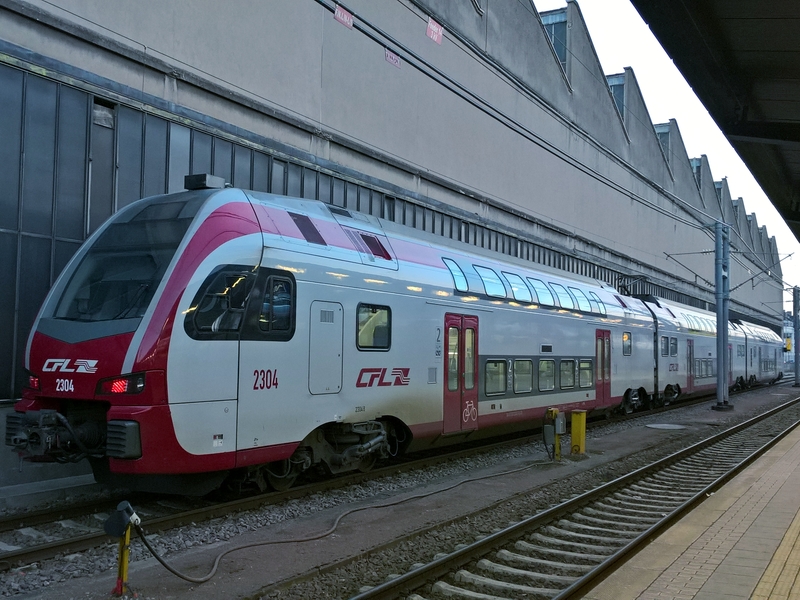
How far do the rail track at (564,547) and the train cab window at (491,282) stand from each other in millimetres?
4103

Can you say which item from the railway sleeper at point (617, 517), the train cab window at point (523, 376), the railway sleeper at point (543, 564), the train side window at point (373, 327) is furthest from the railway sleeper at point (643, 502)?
the train cab window at point (523, 376)

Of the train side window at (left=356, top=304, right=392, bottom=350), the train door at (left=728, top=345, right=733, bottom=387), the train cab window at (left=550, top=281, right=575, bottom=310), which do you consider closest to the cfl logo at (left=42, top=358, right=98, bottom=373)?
the train side window at (left=356, top=304, right=392, bottom=350)

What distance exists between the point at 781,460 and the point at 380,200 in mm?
11228

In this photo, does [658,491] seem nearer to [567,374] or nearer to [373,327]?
[373,327]

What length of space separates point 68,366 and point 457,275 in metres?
6.90

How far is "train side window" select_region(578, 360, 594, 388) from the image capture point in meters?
17.8

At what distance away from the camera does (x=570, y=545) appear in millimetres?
7965

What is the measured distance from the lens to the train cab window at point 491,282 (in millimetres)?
13914

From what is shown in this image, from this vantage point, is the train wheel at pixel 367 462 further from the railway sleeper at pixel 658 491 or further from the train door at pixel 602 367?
the train door at pixel 602 367

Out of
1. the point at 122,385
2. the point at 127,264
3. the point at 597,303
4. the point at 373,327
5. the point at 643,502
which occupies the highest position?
the point at 597,303

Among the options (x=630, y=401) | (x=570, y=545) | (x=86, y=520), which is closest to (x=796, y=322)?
(x=630, y=401)

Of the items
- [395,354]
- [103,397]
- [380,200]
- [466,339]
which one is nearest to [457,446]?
[466,339]

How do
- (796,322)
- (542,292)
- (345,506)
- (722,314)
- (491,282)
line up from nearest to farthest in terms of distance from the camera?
1. (345,506)
2. (491,282)
3. (542,292)
4. (722,314)
5. (796,322)

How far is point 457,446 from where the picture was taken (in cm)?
1555
